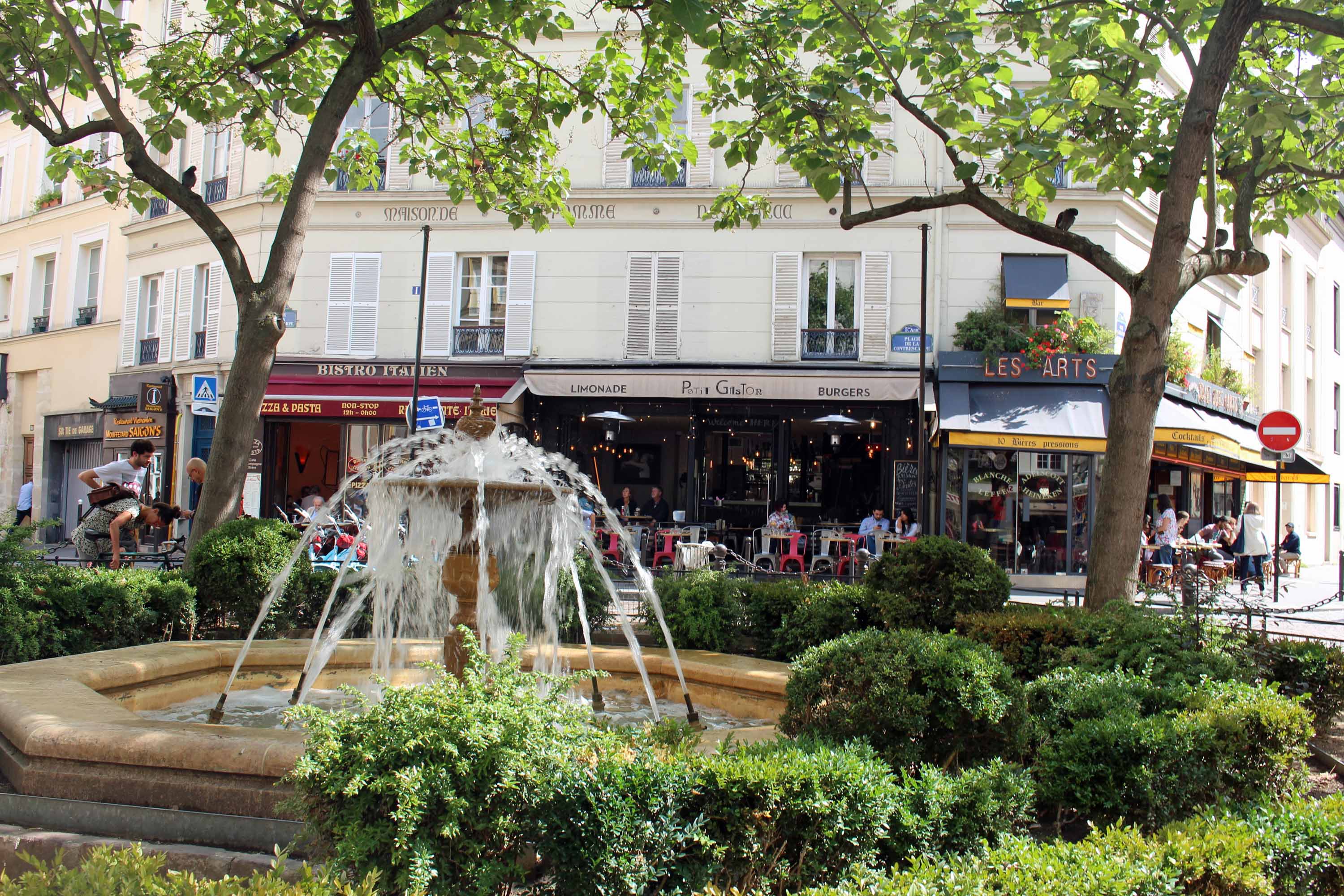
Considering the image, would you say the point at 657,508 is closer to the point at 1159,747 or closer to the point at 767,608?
the point at 767,608

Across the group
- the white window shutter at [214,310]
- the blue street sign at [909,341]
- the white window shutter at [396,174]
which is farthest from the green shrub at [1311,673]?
the white window shutter at [214,310]

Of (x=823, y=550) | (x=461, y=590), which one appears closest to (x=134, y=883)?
(x=461, y=590)

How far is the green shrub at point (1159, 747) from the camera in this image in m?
3.74

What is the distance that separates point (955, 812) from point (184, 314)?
22997 mm

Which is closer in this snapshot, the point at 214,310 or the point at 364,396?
the point at 364,396

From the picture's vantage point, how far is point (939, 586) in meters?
6.95

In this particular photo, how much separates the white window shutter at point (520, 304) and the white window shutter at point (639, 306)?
6.54 feet

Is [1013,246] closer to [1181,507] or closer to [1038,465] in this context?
[1038,465]

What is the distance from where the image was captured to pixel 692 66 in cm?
1964

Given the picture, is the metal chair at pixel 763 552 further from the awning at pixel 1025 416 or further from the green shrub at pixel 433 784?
the green shrub at pixel 433 784

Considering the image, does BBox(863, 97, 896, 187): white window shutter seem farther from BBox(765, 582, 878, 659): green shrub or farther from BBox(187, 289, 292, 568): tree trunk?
BBox(187, 289, 292, 568): tree trunk

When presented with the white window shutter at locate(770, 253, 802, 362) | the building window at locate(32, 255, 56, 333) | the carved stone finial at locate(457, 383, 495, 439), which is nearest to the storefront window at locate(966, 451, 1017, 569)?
the white window shutter at locate(770, 253, 802, 362)

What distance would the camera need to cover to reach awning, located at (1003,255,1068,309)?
17672 millimetres

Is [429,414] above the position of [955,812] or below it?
above
